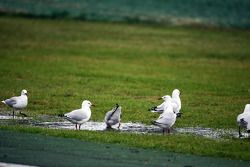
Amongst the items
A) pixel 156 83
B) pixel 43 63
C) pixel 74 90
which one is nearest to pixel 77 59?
pixel 43 63

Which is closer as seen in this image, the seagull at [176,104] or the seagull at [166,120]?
the seagull at [166,120]

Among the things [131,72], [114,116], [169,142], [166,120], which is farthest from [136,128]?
[131,72]

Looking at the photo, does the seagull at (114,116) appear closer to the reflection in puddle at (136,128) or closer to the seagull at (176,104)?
the reflection in puddle at (136,128)

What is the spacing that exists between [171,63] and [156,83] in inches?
338

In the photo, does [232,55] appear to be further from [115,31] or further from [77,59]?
[115,31]

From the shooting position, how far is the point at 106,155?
56.9 feet

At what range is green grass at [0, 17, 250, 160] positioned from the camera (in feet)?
75.6

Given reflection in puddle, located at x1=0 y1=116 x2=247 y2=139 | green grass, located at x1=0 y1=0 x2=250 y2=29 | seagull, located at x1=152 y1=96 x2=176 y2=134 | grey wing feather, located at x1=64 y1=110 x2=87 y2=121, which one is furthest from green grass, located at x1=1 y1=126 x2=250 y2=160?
green grass, located at x1=0 y1=0 x2=250 y2=29

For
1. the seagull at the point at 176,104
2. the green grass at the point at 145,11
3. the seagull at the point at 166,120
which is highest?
the green grass at the point at 145,11

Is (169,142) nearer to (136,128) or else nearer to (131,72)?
(136,128)

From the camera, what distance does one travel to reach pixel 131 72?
36.8m

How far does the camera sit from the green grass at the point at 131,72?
2305 cm

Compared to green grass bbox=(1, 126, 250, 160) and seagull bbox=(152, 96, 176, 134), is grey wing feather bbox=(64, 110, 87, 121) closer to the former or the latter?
green grass bbox=(1, 126, 250, 160)

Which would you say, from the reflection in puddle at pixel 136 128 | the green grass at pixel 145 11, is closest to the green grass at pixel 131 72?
the reflection in puddle at pixel 136 128
